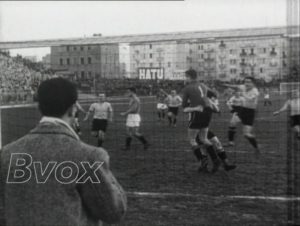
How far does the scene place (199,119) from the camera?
368 inches

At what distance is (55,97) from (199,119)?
7180 millimetres

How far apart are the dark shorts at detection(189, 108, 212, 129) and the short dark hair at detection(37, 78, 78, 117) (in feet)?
23.3

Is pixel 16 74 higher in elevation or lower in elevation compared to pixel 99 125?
higher

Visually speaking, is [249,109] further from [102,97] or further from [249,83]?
[102,97]

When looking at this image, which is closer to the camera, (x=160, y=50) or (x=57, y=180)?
(x=57, y=180)

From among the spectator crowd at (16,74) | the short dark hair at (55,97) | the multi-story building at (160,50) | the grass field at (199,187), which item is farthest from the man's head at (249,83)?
the short dark hair at (55,97)

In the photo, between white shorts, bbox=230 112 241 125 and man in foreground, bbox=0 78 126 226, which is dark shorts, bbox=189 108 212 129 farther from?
man in foreground, bbox=0 78 126 226

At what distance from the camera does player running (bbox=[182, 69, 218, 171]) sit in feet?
30.7

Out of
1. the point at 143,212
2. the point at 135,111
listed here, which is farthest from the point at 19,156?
the point at 135,111

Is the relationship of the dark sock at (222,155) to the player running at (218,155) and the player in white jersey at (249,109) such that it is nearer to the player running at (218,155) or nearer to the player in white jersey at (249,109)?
the player running at (218,155)

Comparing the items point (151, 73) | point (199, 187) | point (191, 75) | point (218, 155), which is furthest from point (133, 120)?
point (199, 187)

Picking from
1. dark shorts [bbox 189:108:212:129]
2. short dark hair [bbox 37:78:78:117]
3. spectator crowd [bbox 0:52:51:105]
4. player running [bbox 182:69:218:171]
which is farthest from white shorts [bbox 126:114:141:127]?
short dark hair [bbox 37:78:78:117]

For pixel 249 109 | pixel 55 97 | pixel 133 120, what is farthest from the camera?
pixel 133 120

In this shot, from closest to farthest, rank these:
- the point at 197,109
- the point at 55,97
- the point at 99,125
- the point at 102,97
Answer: the point at 55,97, the point at 197,109, the point at 99,125, the point at 102,97
